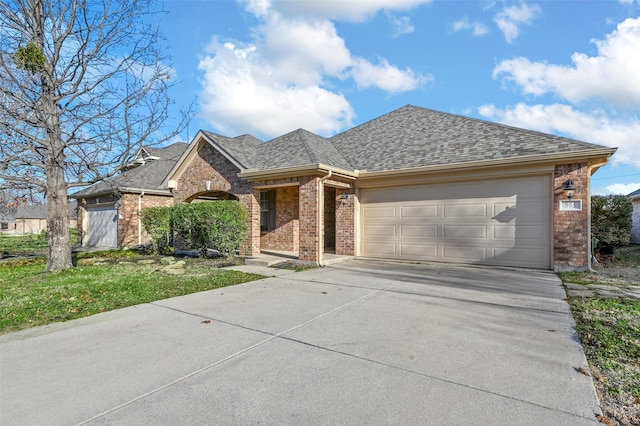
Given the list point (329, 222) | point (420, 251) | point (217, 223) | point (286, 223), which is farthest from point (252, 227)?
point (420, 251)

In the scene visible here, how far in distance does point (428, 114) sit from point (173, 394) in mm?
13029

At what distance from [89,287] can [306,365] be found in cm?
590

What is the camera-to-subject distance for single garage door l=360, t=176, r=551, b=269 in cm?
859

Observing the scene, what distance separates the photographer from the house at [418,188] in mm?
8250

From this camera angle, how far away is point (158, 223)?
12578mm

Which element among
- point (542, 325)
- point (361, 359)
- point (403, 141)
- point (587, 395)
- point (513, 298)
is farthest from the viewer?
point (403, 141)

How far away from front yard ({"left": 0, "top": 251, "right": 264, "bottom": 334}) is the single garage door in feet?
16.2

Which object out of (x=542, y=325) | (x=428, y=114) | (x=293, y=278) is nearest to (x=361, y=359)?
(x=542, y=325)

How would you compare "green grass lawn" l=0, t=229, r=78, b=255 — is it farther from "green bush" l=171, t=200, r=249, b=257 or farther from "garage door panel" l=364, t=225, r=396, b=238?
"garage door panel" l=364, t=225, r=396, b=238

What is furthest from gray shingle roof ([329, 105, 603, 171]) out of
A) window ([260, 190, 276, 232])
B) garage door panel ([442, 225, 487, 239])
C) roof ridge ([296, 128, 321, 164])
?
window ([260, 190, 276, 232])

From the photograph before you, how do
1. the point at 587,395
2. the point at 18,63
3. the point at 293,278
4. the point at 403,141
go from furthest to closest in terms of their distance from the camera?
1. the point at 403,141
2. the point at 293,278
3. the point at 18,63
4. the point at 587,395

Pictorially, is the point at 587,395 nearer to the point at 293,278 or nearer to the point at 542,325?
the point at 542,325

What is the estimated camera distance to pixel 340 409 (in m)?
2.46

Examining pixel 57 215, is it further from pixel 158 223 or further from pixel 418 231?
pixel 418 231
